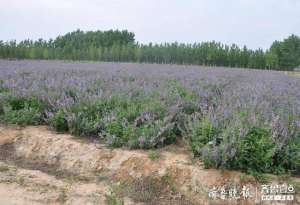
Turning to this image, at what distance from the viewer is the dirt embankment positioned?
374 centimetres

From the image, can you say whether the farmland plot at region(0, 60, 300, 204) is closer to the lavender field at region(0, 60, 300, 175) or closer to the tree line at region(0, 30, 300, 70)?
the lavender field at region(0, 60, 300, 175)

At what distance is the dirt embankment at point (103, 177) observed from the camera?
374cm

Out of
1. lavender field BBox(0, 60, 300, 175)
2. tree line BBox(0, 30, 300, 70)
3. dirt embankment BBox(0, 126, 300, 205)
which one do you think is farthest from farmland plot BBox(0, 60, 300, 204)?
tree line BBox(0, 30, 300, 70)

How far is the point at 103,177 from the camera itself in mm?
4316

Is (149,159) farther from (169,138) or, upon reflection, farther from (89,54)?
(89,54)

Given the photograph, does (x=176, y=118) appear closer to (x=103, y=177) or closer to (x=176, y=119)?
(x=176, y=119)

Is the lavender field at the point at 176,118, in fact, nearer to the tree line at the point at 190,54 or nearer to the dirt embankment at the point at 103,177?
the dirt embankment at the point at 103,177

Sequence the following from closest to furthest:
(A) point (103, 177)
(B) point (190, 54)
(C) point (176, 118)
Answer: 1. (A) point (103, 177)
2. (C) point (176, 118)
3. (B) point (190, 54)

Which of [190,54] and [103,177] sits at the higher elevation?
[190,54]

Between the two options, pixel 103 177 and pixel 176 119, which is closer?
pixel 103 177

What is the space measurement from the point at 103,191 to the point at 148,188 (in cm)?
46

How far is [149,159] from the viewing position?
4246 mm

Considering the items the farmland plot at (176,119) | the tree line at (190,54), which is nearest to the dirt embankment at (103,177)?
the farmland plot at (176,119)

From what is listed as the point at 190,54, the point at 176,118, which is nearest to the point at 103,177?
the point at 176,118
